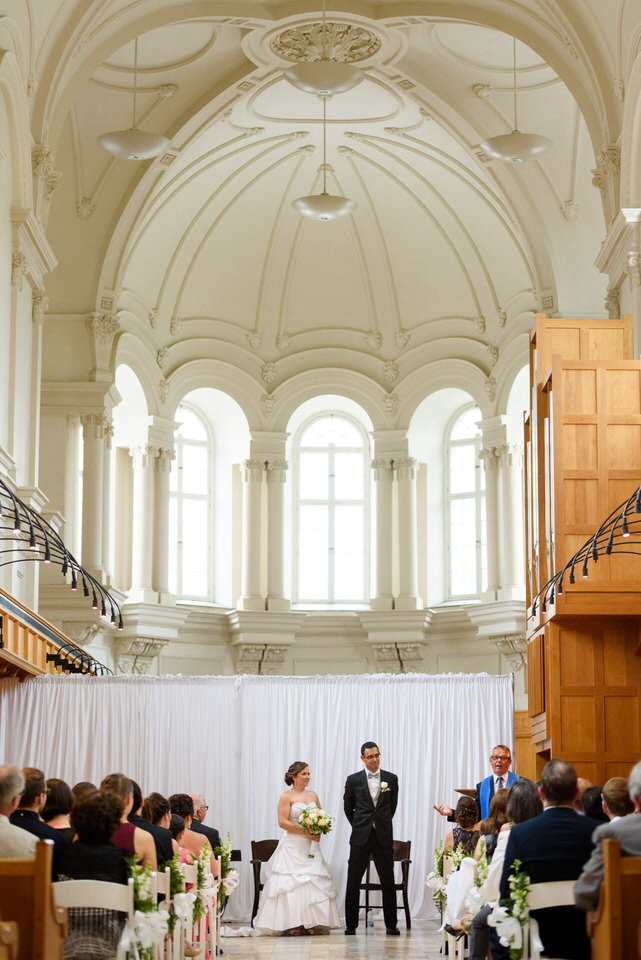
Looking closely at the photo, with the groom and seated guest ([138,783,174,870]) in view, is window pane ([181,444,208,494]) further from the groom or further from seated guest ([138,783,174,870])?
seated guest ([138,783,174,870])

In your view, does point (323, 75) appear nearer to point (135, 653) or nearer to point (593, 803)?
point (135, 653)

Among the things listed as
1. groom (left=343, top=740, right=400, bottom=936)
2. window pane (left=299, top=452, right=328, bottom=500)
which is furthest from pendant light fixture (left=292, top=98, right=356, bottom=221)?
groom (left=343, top=740, right=400, bottom=936)

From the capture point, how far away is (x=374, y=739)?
1383 cm

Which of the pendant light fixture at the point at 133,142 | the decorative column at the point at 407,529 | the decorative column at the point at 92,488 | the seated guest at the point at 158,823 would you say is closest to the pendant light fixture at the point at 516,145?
the pendant light fixture at the point at 133,142

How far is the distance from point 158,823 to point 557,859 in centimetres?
317

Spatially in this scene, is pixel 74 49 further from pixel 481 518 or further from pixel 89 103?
pixel 481 518

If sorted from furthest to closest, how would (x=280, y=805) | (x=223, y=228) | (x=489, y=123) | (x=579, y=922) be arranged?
(x=223, y=228)
(x=489, y=123)
(x=280, y=805)
(x=579, y=922)

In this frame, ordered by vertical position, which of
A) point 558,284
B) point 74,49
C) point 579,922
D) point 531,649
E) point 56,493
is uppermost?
point 74,49

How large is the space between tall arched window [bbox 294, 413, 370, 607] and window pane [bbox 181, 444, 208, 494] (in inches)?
61.9

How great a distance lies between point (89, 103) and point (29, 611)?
8.51m

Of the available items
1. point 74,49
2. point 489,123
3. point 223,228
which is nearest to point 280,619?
point 223,228

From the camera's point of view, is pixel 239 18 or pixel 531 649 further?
pixel 239 18

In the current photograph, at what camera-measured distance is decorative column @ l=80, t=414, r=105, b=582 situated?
67.3 ft

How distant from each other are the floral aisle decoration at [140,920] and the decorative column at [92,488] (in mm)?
14063
